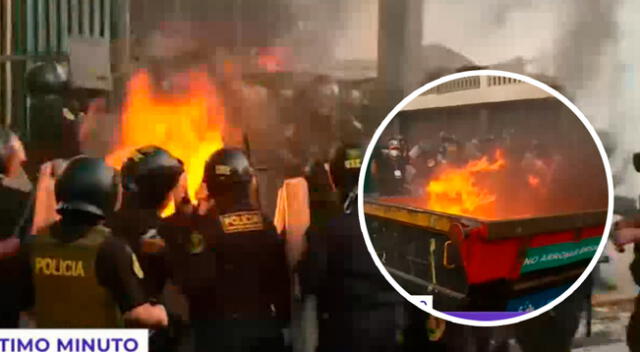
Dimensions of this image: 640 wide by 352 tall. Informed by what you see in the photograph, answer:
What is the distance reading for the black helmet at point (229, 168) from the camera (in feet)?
3.21

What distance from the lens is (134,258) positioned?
98 cm

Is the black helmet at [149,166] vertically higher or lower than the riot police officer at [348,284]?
higher

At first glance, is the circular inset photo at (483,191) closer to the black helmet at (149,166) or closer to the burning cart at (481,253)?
the burning cart at (481,253)

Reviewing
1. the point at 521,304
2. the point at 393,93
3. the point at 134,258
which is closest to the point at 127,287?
the point at 134,258

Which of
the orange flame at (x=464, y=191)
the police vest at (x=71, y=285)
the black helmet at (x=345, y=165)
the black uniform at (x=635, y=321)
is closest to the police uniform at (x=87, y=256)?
the police vest at (x=71, y=285)

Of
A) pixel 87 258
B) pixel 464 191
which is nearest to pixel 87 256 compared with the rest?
pixel 87 258

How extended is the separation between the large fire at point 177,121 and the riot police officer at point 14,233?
0.49ft

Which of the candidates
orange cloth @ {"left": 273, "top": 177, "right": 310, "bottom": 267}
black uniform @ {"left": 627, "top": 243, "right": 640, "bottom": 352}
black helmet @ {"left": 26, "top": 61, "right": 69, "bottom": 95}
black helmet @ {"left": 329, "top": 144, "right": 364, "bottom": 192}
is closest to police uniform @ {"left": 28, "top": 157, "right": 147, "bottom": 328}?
black helmet @ {"left": 26, "top": 61, "right": 69, "bottom": 95}

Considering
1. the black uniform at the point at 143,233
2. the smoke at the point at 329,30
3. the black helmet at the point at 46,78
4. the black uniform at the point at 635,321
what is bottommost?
the black uniform at the point at 635,321

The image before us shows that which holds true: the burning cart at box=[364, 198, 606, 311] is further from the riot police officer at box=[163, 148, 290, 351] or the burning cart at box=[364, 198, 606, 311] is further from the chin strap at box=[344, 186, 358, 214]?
the riot police officer at box=[163, 148, 290, 351]

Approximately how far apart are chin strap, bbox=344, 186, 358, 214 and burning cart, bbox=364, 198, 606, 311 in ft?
0.07

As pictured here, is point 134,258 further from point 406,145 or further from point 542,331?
point 542,331

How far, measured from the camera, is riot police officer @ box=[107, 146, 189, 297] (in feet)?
3.22

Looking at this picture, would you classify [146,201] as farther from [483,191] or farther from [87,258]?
[483,191]
